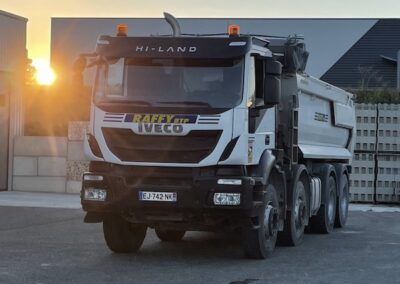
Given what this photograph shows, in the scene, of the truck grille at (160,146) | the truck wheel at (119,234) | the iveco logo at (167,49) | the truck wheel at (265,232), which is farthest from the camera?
the truck wheel at (119,234)

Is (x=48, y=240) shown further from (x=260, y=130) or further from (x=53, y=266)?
(x=260, y=130)

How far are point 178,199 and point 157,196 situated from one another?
282mm

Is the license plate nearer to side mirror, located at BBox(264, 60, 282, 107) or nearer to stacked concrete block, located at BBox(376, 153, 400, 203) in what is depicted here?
side mirror, located at BBox(264, 60, 282, 107)

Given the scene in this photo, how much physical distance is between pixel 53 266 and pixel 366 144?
1191cm

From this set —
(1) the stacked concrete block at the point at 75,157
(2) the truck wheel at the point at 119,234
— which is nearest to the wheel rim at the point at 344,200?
(2) the truck wheel at the point at 119,234

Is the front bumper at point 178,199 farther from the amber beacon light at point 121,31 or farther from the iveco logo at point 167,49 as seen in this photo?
the amber beacon light at point 121,31

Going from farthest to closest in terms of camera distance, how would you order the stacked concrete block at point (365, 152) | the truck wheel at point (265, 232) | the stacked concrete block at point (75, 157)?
1. the stacked concrete block at point (365, 152)
2. the stacked concrete block at point (75, 157)
3. the truck wheel at point (265, 232)

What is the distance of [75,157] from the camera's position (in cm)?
1877

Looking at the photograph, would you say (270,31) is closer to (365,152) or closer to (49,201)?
(365,152)

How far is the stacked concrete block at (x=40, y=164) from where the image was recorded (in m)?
18.9

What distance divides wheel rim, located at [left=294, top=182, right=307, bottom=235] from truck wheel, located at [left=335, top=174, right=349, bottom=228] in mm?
2808

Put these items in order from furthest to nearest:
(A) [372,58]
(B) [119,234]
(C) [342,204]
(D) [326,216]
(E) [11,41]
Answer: (A) [372,58] < (E) [11,41] < (C) [342,204] < (D) [326,216] < (B) [119,234]

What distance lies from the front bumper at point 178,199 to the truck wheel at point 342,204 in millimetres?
5605

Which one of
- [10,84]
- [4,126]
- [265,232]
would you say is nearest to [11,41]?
[10,84]
